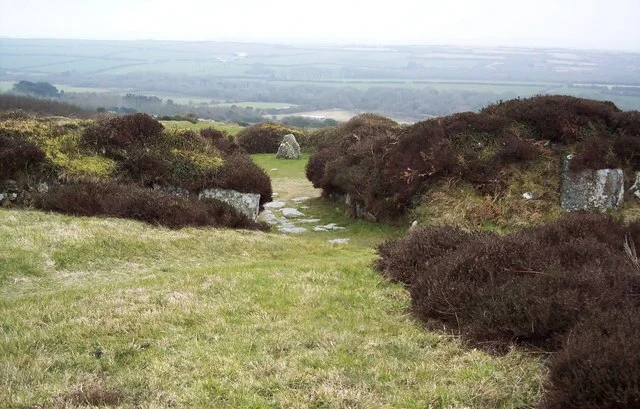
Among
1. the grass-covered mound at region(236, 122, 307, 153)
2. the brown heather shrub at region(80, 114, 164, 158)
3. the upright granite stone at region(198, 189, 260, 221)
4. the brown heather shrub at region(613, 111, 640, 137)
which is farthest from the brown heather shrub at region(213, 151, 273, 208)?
the grass-covered mound at region(236, 122, 307, 153)

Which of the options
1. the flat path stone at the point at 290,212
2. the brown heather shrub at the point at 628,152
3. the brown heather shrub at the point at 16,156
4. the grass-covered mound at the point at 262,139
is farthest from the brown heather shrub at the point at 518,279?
the grass-covered mound at the point at 262,139

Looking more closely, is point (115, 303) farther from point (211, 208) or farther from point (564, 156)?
point (564, 156)

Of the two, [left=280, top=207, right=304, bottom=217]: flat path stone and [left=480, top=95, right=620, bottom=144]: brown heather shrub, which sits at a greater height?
[left=480, top=95, right=620, bottom=144]: brown heather shrub

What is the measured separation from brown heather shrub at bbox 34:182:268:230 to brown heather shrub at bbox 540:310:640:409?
1270cm

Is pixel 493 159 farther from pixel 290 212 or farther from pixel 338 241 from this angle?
pixel 290 212

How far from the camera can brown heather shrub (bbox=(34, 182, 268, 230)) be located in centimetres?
1587

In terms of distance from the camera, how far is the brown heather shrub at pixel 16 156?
17.0 m

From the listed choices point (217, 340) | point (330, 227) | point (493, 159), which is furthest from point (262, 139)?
point (217, 340)

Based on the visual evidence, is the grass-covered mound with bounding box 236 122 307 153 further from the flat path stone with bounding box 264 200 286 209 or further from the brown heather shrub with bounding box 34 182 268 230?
the brown heather shrub with bounding box 34 182 268 230

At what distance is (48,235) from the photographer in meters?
12.6

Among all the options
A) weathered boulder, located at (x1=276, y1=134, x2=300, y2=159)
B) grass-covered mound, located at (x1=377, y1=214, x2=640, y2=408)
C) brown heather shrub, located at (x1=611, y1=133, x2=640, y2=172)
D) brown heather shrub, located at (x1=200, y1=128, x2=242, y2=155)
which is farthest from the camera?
weathered boulder, located at (x1=276, y1=134, x2=300, y2=159)

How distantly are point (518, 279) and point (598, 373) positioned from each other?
3100mm


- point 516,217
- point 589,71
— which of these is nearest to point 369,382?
point 516,217

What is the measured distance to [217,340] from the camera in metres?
6.99
